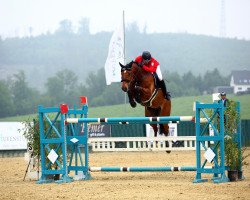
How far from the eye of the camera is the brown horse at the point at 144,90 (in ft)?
43.7

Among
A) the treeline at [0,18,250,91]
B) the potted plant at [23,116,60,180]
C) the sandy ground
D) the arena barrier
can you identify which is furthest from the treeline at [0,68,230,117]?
the sandy ground

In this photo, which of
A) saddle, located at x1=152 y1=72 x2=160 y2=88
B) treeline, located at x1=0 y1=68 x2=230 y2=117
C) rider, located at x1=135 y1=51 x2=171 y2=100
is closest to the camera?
rider, located at x1=135 y1=51 x2=171 y2=100

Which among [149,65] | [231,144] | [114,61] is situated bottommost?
[231,144]

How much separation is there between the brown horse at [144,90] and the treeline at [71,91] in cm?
4195

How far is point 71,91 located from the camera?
6450 cm

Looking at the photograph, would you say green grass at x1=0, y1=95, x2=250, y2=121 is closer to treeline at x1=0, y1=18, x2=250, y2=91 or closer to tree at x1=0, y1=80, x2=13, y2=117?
tree at x1=0, y1=80, x2=13, y2=117

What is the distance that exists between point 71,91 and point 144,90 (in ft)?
168

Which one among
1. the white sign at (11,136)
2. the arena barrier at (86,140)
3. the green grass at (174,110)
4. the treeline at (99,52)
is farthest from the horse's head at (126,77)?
the treeline at (99,52)

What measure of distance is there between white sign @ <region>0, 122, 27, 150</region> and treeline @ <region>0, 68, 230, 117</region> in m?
30.1

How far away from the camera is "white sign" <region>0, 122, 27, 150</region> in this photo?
24875 mm

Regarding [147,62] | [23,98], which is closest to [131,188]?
[147,62]

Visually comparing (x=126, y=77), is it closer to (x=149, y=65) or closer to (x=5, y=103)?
(x=149, y=65)

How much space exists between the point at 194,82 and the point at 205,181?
5390 cm

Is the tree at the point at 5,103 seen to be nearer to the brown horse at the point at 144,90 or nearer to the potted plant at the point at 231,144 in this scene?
the brown horse at the point at 144,90
